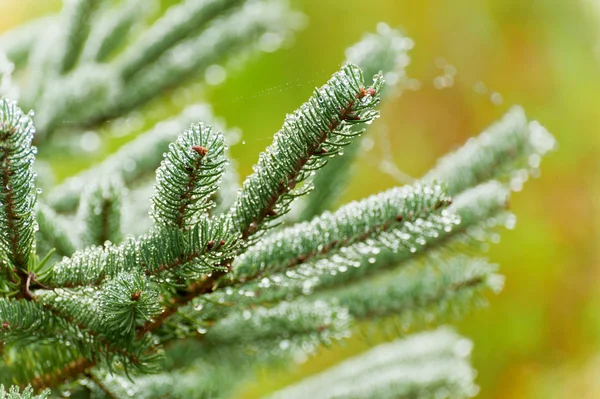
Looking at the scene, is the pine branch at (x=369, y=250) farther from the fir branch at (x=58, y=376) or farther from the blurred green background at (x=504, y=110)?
the blurred green background at (x=504, y=110)

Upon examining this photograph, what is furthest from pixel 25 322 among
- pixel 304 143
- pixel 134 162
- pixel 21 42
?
pixel 21 42

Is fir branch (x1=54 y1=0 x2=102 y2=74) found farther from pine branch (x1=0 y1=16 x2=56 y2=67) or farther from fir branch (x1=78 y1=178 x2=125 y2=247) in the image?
fir branch (x1=78 y1=178 x2=125 y2=247)

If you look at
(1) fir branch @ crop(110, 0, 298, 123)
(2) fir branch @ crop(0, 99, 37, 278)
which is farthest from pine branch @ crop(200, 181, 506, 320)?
(1) fir branch @ crop(110, 0, 298, 123)

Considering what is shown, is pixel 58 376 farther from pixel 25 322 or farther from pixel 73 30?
pixel 73 30

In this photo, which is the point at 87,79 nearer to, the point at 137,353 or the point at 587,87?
the point at 137,353

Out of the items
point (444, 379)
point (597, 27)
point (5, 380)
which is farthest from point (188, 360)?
point (597, 27)

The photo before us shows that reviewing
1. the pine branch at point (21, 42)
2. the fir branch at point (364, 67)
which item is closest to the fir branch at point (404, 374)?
the fir branch at point (364, 67)
